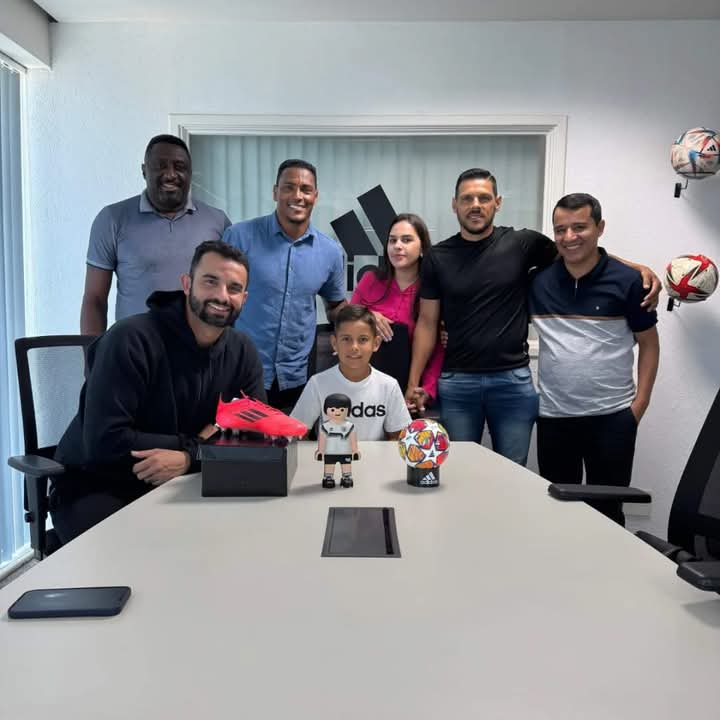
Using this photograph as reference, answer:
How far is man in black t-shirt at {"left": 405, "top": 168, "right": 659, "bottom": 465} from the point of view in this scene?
273 centimetres

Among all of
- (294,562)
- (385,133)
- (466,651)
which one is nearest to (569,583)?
(466,651)

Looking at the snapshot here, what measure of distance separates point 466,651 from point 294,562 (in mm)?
389

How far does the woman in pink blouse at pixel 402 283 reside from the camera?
2.96m

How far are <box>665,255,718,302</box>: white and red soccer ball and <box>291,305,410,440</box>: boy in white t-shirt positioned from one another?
1.66 meters

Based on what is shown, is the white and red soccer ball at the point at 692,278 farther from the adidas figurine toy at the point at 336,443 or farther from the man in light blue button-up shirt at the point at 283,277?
the adidas figurine toy at the point at 336,443

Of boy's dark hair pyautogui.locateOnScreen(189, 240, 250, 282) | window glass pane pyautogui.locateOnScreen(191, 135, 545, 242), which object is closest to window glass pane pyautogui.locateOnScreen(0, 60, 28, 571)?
window glass pane pyautogui.locateOnScreen(191, 135, 545, 242)

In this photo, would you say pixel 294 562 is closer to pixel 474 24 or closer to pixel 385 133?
pixel 385 133

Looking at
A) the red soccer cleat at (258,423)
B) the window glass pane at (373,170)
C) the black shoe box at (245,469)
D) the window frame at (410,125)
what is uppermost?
the window frame at (410,125)

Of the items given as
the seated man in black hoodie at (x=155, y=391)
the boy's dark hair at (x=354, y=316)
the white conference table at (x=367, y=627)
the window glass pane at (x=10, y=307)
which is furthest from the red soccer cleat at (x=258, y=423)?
the window glass pane at (x=10, y=307)

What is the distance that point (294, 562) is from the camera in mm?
1168

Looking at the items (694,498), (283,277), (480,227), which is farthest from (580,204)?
(694,498)

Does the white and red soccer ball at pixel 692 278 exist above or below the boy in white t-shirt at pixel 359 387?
above

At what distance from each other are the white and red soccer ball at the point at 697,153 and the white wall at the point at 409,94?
0.92 feet

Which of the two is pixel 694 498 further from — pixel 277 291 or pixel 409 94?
pixel 409 94
